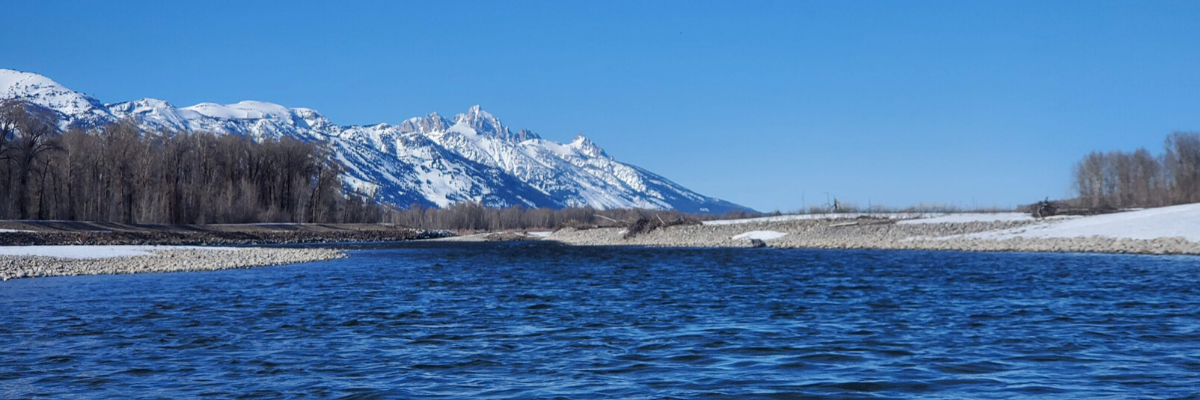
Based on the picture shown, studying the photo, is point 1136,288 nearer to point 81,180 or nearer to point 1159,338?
point 1159,338

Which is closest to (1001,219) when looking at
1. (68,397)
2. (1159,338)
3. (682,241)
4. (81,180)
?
(682,241)

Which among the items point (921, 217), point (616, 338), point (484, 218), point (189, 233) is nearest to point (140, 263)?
point (616, 338)

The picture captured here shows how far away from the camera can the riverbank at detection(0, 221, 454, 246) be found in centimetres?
5409

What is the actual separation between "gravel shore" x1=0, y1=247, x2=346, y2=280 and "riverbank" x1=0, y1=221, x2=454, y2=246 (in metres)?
18.8

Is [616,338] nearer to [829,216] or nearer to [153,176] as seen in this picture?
[829,216]

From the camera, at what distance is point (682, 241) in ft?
195

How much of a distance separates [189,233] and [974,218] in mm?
58581

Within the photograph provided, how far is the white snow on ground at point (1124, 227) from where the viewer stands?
39062 mm

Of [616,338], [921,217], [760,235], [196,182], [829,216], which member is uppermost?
[196,182]

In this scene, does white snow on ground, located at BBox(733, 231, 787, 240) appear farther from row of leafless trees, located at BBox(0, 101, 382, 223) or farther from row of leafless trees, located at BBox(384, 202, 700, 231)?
row of leafless trees, located at BBox(384, 202, 700, 231)

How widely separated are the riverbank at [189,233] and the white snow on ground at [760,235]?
39.3 m

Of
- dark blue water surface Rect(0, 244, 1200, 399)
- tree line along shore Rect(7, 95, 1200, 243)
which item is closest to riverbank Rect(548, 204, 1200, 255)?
tree line along shore Rect(7, 95, 1200, 243)

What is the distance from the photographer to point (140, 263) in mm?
32750

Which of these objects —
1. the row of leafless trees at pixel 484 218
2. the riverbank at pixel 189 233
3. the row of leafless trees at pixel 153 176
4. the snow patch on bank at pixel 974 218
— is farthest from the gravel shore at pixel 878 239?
the row of leafless trees at pixel 484 218
